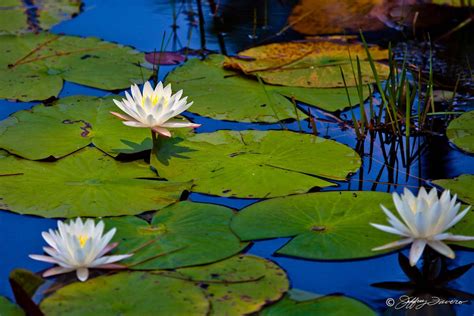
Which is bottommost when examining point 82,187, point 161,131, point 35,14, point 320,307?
point 320,307

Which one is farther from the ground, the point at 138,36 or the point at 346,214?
the point at 138,36

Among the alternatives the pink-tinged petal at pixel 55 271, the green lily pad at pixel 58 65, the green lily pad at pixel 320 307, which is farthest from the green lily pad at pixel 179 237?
the green lily pad at pixel 58 65

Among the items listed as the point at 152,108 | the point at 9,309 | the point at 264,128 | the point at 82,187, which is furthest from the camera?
the point at 264,128

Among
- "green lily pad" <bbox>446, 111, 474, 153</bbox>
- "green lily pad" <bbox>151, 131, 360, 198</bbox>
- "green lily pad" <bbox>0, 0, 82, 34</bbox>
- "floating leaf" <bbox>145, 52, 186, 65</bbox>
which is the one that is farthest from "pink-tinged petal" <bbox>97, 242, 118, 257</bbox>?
"green lily pad" <bbox>0, 0, 82, 34</bbox>

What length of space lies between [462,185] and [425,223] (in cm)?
62

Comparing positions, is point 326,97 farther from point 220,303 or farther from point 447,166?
point 220,303

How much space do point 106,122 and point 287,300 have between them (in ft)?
4.58

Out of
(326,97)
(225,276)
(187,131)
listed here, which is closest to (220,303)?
(225,276)

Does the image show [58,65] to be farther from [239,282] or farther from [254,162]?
[239,282]

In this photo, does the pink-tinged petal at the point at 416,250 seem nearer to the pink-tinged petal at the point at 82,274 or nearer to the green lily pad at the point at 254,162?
the green lily pad at the point at 254,162

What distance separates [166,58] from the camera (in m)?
3.79

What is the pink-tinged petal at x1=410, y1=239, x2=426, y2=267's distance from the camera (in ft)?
6.57

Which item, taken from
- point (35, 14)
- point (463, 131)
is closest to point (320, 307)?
point (463, 131)

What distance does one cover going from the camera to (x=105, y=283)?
197 centimetres
